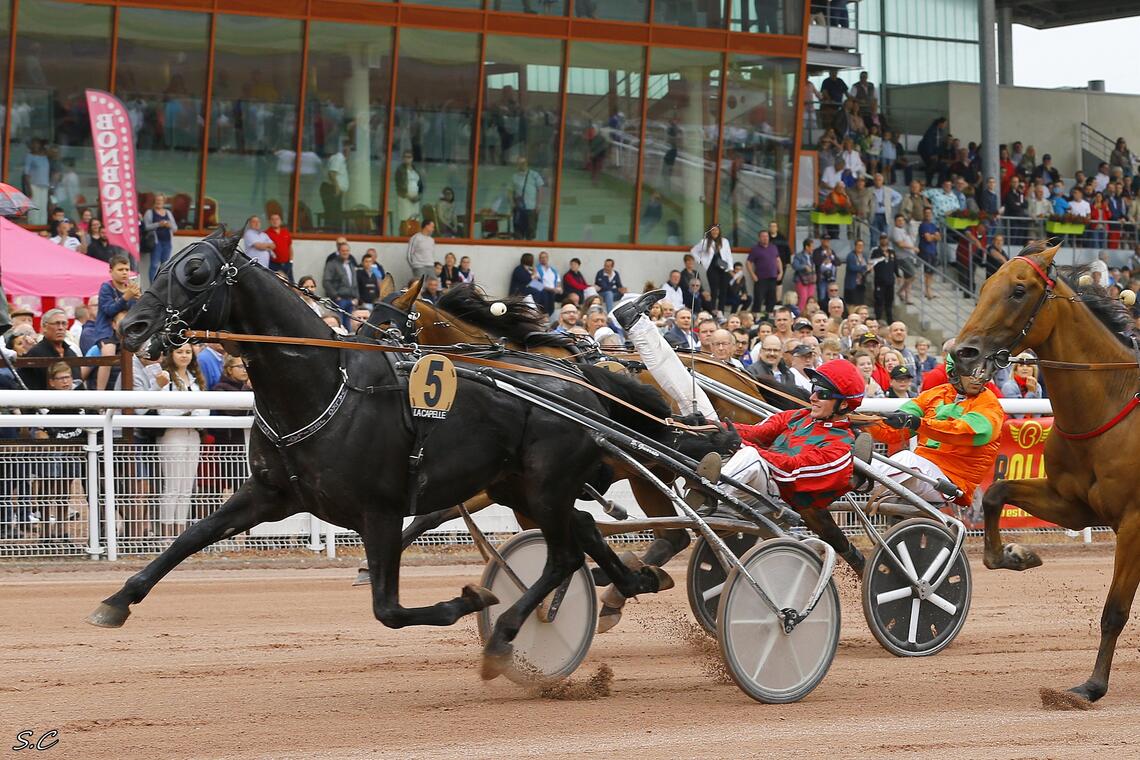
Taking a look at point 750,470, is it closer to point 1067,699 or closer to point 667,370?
point 667,370

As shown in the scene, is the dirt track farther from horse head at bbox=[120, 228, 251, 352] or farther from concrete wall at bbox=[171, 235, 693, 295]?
concrete wall at bbox=[171, 235, 693, 295]

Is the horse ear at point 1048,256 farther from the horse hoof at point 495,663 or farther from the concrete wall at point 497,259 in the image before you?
the concrete wall at point 497,259

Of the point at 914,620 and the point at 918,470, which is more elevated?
the point at 918,470

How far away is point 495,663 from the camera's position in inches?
251

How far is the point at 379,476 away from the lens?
605cm

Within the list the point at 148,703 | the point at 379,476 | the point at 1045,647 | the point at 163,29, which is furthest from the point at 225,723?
the point at 163,29

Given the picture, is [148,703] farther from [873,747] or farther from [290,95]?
[290,95]

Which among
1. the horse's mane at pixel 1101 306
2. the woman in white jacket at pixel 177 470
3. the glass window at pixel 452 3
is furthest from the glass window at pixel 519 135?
Answer: the horse's mane at pixel 1101 306

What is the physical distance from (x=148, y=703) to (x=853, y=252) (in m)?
15.7

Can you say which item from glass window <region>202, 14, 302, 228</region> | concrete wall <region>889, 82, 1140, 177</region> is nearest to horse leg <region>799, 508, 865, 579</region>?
glass window <region>202, 14, 302, 228</region>

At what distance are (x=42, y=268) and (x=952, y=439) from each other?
8145 millimetres

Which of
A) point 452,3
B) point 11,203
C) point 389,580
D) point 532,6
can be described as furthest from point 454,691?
point 532,6

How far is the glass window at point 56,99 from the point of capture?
17.3 m

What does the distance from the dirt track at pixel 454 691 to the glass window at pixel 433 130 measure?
417 inches
